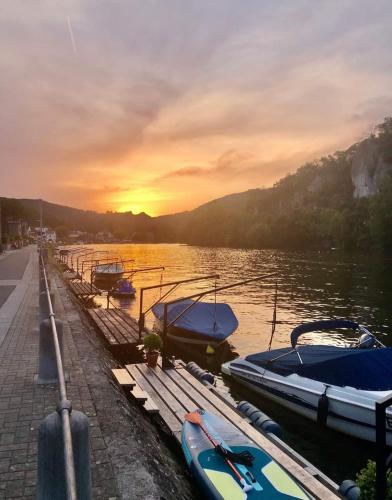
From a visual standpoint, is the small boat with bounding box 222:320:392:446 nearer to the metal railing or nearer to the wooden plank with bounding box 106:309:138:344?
the wooden plank with bounding box 106:309:138:344

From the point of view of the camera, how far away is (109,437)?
22.1 feet

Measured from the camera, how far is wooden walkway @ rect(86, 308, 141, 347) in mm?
18609

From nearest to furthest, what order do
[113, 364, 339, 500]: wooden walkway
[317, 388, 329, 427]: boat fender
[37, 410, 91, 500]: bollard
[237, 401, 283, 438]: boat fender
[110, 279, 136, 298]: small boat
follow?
1. [37, 410, 91, 500]: bollard
2. [113, 364, 339, 500]: wooden walkway
3. [237, 401, 283, 438]: boat fender
4. [317, 388, 329, 427]: boat fender
5. [110, 279, 136, 298]: small boat

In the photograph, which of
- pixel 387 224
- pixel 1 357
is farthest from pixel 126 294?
pixel 387 224

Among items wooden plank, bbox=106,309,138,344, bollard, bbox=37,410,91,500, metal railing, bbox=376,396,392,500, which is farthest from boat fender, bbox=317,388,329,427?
bollard, bbox=37,410,91,500

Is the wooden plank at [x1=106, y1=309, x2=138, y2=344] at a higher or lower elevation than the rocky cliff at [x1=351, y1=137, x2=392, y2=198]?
lower

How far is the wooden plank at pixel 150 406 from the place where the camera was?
10.9 m

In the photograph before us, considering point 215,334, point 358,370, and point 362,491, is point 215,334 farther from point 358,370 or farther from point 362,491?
point 362,491

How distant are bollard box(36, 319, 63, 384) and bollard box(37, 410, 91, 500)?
459 centimetres

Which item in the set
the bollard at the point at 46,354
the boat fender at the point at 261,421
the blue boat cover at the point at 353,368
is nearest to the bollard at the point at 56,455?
the bollard at the point at 46,354

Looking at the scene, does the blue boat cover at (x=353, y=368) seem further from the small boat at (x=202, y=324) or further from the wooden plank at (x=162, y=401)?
the small boat at (x=202, y=324)

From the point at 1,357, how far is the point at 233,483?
21.4 ft

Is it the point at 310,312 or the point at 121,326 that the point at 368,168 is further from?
the point at 121,326

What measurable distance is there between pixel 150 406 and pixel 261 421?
304cm
